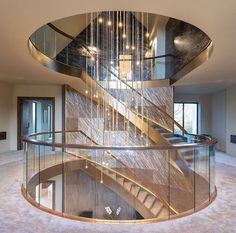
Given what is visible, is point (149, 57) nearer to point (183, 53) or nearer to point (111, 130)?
point (183, 53)

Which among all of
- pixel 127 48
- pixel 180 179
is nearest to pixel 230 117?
pixel 180 179

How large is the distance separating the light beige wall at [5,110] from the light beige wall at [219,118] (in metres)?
8.25

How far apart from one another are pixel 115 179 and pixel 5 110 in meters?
4.68

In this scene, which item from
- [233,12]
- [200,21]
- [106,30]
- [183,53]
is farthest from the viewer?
[106,30]

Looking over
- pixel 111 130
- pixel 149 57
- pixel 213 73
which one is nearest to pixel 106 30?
pixel 149 57

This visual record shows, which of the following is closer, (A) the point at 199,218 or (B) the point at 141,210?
(A) the point at 199,218

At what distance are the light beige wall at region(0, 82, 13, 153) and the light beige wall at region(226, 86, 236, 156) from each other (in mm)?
8035

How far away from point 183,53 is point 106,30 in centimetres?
340

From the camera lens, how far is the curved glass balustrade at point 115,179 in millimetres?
4449

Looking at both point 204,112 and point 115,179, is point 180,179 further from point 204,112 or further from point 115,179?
point 204,112

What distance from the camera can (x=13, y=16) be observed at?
292cm

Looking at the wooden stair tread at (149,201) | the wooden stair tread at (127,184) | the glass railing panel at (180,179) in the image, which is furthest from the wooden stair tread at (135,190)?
the glass railing panel at (180,179)

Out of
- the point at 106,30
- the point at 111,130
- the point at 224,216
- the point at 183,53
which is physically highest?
the point at 106,30

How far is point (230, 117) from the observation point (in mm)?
8781
